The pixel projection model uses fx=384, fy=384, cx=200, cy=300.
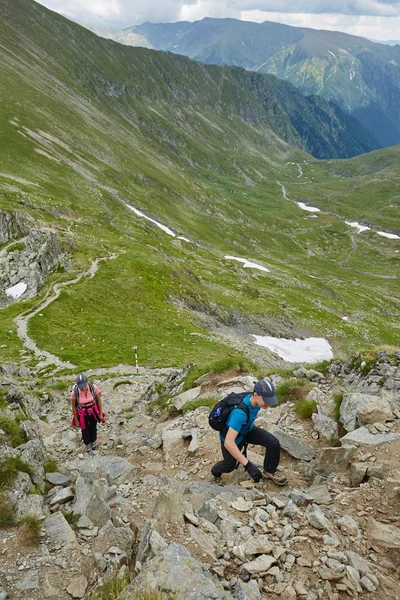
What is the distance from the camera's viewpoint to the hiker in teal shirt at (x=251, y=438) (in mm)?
10086

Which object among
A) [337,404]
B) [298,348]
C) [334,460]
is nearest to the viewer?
[334,460]

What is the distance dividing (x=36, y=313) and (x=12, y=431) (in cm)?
3762

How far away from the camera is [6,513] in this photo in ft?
28.5

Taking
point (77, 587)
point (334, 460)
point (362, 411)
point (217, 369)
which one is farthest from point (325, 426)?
point (217, 369)

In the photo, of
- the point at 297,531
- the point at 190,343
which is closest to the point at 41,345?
the point at 190,343

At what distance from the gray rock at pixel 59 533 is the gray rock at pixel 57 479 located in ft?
7.87

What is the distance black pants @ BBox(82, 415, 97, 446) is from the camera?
16.6 metres

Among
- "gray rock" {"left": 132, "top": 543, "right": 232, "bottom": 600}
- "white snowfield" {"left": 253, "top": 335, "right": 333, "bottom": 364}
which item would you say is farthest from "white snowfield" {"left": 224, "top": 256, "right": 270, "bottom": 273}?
"gray rock" {"left": 132, "top": 543, "right": 232, "bottom": 600}

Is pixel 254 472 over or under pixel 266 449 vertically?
under

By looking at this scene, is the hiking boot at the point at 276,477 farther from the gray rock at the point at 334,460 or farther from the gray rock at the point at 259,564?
the gray rock at the point at 259,564

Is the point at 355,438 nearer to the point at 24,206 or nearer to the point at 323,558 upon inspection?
the point at 323,558

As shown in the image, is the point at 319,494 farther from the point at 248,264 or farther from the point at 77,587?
the point at 248,264

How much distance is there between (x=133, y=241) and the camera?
285 ft

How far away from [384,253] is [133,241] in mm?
153284
